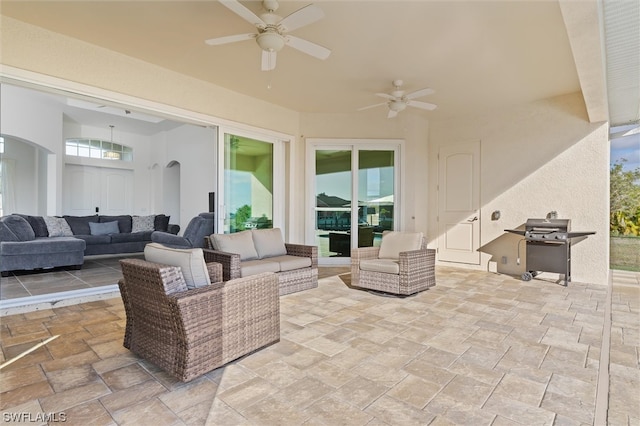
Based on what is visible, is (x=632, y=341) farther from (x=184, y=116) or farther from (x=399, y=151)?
(x=184, y=116)

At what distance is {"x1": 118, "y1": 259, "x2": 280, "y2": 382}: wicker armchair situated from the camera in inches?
81.2

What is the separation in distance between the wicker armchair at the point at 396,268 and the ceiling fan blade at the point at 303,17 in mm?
2823

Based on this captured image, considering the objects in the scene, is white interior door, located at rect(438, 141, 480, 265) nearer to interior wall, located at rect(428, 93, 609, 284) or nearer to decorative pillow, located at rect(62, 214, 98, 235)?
interior wall, located at rect(428, 93, 609, 284)

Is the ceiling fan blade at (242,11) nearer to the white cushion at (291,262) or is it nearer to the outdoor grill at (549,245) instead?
the white cushion at (291,262)

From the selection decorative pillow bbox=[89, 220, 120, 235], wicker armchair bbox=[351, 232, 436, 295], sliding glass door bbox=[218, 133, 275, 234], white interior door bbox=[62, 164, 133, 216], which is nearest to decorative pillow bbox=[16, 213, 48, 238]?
decorative pillow bbox=[89, 220, 120, 235]

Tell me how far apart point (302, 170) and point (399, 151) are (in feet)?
6.52

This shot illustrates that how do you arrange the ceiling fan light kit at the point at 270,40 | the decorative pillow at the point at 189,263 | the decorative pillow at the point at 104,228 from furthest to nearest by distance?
the decorative pillow at the point at 104,228 < the ceiling fan light kit at the point at 270,40 < the decorative pillow at the point at 189,263

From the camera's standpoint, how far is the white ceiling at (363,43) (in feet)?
9.98

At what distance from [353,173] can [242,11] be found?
14.1 ft

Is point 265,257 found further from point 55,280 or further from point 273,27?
point 55,280

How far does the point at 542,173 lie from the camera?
5.46 meters

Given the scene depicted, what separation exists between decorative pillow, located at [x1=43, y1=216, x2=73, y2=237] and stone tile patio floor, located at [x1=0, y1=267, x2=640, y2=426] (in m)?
3.95

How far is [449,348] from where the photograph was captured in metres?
2.60

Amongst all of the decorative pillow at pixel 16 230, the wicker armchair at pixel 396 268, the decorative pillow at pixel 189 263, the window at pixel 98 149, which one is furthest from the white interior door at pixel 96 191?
the decorative pillow at pixel 189 263
